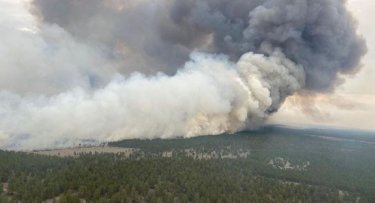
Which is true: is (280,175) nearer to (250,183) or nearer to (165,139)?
(250,183)

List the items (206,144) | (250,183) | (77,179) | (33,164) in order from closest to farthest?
1. (77,179)
2. (250,183)
3. (33,164)
4. (206,144)

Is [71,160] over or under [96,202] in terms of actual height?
over

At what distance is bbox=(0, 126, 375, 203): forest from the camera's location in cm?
8506

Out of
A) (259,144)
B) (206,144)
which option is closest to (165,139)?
(206,144)

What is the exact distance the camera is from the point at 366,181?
122 metres

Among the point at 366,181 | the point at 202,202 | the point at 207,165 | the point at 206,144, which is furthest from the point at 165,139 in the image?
the point at 202,202

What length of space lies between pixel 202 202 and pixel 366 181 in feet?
198

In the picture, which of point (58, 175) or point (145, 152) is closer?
point (58, 175)

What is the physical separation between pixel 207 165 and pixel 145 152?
3892cm

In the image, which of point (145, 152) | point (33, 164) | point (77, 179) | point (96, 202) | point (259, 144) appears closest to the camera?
point (96, 202)

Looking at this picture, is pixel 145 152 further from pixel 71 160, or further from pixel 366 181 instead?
pixel 366 181

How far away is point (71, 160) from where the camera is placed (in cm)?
11838

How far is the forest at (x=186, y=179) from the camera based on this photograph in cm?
8506

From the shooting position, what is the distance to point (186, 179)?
9706cm
